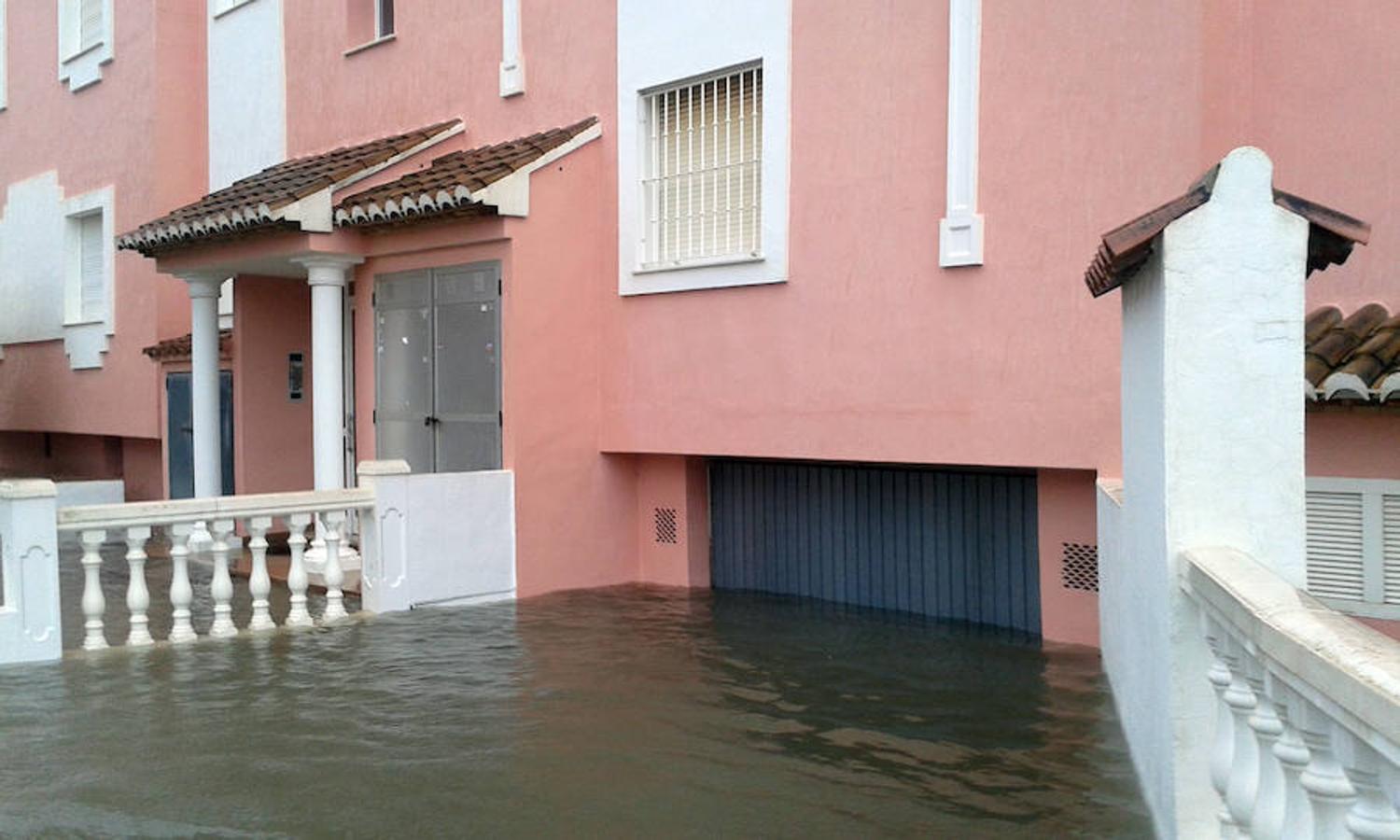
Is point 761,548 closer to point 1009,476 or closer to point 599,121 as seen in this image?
point 1009,476

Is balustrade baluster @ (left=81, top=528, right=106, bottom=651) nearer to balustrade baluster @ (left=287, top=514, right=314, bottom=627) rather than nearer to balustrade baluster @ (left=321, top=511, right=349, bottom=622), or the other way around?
balustrade baluster @ (left=287, top=514, right=314, bottom=627)

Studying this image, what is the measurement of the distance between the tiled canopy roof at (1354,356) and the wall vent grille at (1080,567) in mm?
1850

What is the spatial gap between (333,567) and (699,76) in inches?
166

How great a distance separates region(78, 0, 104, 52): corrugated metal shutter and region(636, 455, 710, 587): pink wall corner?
10.6 meters

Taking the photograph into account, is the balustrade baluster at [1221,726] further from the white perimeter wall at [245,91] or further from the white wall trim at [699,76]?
the white perimeter wall at [245,91]

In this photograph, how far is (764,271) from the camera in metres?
9.15

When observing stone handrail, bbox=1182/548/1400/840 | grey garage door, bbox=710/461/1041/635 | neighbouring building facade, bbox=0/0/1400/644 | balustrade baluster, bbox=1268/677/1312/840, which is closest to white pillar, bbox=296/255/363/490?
neighbouring building facade, bbox=0/0/1400/644

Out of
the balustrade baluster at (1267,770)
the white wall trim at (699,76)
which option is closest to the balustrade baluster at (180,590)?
the white wall trim at (699,76)

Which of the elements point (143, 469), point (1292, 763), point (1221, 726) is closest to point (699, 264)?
point (1221, 726)

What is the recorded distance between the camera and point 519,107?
10.9 metres

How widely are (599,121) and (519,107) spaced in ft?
3.32

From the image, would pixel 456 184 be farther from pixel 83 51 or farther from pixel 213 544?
pixel 83 51

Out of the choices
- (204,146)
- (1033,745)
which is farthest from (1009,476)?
(204,146)

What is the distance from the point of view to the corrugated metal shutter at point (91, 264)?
1708cm
